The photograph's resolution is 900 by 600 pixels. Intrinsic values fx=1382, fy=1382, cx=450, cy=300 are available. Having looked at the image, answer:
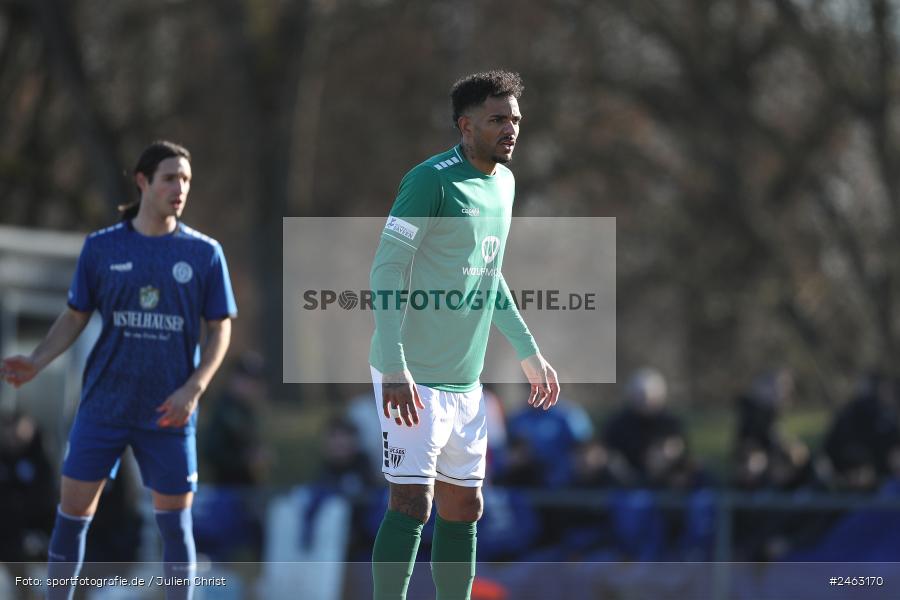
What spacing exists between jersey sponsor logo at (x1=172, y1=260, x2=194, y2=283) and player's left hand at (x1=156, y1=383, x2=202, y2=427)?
0.51 m

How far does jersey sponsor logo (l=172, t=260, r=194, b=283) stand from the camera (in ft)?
21.5

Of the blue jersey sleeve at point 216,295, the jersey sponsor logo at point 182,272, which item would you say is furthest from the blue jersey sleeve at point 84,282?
the blue jersey sleeve at point 216,295

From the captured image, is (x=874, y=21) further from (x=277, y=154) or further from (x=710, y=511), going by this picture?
(x=710, y=511)

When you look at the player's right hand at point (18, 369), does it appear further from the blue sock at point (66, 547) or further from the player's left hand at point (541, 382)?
the player's left hand at point (541, 382)

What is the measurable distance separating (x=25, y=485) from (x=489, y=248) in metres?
6.09

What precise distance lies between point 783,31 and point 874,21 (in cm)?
169

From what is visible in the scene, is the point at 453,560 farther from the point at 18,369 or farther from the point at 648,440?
the point at 648,440

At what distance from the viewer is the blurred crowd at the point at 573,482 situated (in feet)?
35.3

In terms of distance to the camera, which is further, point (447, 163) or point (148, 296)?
point (148, 296)

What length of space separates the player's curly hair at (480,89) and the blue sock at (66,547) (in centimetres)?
264

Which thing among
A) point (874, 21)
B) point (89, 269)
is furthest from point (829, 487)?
point (874, 21)

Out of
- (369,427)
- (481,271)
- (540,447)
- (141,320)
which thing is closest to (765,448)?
(540,447)

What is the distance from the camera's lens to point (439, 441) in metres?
5.91

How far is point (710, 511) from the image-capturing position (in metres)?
10.9
